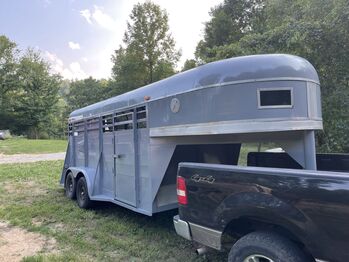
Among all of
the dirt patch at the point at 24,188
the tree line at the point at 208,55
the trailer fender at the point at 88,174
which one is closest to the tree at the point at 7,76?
the tree line at the point at 208,55

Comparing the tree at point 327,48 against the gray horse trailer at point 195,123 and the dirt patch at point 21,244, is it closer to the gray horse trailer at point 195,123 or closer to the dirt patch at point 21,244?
the gray horse trailer at point 195,123

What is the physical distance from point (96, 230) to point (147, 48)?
2516 cm

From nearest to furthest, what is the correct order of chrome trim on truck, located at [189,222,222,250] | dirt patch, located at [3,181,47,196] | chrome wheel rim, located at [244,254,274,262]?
chrome wheel rim, located at [244,254,274,262]
chrome trim on truck, located at [189,222,222,250]
dirt patch, located at [3,181,47,196]

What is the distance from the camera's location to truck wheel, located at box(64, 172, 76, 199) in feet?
23.1

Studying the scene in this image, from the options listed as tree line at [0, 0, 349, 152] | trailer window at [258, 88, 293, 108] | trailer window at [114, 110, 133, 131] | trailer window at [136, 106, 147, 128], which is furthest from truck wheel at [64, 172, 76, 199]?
tree line at [0, 0, 349, 152]

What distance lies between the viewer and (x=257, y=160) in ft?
15.5

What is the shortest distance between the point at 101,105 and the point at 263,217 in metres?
4.34

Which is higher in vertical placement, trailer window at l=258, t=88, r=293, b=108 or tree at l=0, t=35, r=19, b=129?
tree at l=0, t=35, r=19, b=129

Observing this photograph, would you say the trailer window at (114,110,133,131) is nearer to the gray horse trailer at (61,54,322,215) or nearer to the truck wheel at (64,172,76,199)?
the gray horse trailer at (61,54,322,215)

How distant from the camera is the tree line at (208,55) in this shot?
24.7ft

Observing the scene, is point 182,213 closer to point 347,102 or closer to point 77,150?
point 77,150

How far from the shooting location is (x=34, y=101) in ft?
121

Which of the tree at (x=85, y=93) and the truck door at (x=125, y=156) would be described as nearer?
the truck door at (x=125, y=156)

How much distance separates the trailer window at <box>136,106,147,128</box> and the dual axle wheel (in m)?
2.26
